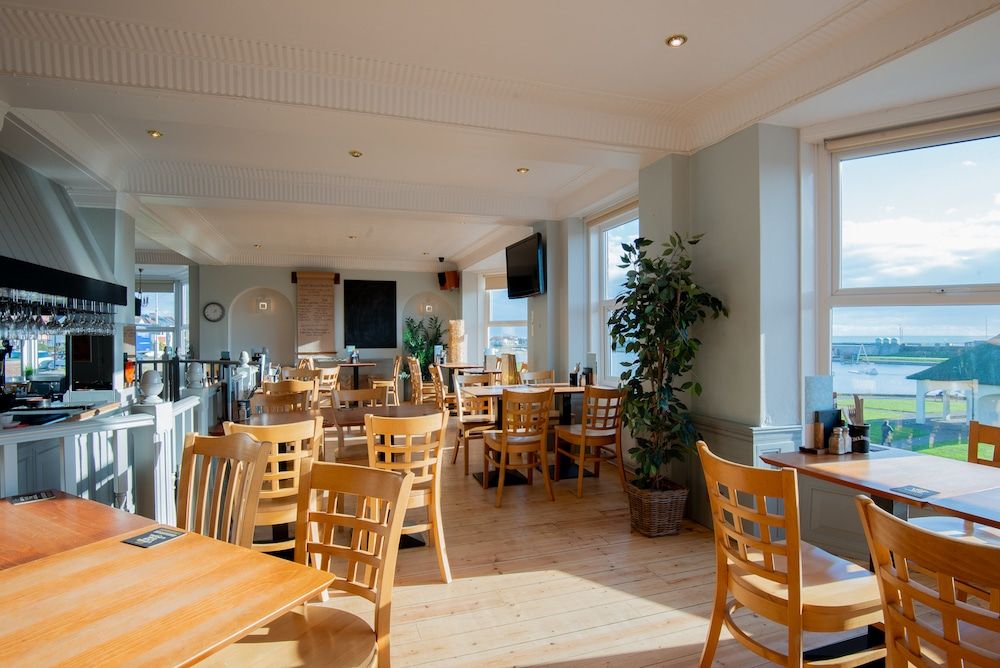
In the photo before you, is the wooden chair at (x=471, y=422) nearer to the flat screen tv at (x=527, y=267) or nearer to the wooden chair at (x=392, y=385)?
the wooden chair at (x=392, y=385)

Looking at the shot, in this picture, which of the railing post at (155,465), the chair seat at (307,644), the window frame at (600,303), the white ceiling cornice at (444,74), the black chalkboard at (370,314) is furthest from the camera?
the black chalkboard at (370,314)

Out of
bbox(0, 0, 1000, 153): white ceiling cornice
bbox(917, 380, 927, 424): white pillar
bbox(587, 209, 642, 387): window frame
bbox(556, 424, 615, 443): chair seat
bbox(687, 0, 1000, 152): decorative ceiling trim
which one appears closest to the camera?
bbox(687, 0, 1000, 152): decorative ceiling trim

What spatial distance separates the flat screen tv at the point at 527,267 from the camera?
6047 millimetres

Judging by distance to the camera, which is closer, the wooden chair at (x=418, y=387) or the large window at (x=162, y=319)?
the wooden chair at (x=418, y=387)

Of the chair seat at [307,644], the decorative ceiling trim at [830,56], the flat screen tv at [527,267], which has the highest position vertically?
the decorative ceiling trim at [830,56]

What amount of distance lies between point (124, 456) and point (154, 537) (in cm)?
139

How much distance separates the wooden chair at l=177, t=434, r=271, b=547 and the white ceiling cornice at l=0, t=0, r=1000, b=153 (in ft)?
6.74

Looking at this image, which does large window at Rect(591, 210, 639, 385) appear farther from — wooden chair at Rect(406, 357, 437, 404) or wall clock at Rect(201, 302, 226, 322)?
wall clock at Rect(201, 302, 226, 322)

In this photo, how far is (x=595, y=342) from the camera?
19.3ft

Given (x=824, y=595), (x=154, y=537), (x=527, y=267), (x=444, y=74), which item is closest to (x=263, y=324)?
(x=527, y=267)

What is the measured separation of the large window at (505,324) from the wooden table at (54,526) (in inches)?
303

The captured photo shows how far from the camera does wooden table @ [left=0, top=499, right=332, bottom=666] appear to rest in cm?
98

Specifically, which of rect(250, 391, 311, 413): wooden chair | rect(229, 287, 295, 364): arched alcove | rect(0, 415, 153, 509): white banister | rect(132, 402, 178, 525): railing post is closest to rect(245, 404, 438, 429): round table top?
rect(250, 391, 311, 413): wooden chair

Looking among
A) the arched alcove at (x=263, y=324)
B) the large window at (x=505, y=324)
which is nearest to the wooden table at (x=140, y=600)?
the large window at (x=505, y=324)
